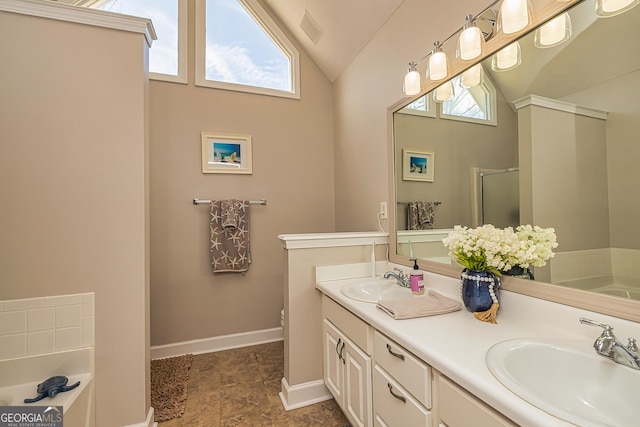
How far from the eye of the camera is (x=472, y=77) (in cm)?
136

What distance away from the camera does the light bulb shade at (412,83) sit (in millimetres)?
1612

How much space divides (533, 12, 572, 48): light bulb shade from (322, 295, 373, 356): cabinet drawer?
133cm

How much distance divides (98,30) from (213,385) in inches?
93.1

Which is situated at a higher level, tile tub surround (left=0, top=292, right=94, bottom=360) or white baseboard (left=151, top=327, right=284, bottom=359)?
tile tub surround (left=0, top=292, right=94, bottom=360)

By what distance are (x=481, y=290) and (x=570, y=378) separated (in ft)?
1.16

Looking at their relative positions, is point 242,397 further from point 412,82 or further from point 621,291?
point 412,82

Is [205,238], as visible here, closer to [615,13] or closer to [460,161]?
[460,161]

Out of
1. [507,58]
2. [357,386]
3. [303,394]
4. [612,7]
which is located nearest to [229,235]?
[303,394]

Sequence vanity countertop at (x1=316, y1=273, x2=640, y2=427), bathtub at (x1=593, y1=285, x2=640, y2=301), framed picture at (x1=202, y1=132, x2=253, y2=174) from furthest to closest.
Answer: framed picture at (x1=202, y1=132, x2=253, y2=174) < bathtub at (x1=593, y1=285, x2=640, y2=301) < vanity countertop at (x1=316, y1=273, x2=640, y2=427)

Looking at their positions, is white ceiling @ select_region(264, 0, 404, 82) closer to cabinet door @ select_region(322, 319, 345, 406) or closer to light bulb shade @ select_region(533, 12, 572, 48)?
light bulb shade @ select_region(533, 12, 572, 48)

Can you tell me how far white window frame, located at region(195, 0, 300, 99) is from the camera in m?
2.61

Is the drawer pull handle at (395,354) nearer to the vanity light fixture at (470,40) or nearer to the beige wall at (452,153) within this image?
the beige wall at (452,153)

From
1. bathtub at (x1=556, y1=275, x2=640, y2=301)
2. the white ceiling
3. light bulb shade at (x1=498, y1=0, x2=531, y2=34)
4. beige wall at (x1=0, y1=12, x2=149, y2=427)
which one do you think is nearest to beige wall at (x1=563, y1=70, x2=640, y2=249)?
bathtub at (x1=556, y1=275, x2=640, y2=301)

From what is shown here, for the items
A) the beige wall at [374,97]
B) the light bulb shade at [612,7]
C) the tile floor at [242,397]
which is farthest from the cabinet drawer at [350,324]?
the light bulb shade at [612,7]
